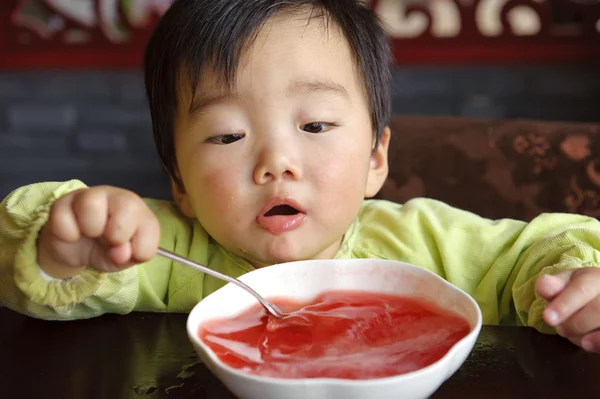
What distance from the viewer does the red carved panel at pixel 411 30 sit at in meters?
2.49

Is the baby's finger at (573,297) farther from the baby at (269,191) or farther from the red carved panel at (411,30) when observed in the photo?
the red carved panel at (411,30)

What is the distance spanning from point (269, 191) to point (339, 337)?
33 cm

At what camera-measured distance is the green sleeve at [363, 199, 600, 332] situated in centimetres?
102

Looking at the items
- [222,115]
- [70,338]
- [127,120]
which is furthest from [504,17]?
[70,338]

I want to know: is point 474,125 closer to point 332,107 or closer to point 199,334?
point 332,107

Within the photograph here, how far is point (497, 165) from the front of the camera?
1.54m

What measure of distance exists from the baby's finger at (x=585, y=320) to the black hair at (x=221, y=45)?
518 mm

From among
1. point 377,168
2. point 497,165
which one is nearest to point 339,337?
point 377,168

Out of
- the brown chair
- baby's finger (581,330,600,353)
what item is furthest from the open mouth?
the brown chair

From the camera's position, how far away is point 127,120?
2988 mm

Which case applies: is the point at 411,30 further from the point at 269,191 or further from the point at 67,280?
the point at 67,280

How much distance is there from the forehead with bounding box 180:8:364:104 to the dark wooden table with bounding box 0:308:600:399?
0.36m

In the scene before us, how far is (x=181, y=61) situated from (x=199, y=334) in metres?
0.56

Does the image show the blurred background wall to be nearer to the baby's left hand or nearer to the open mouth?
the open mouth
